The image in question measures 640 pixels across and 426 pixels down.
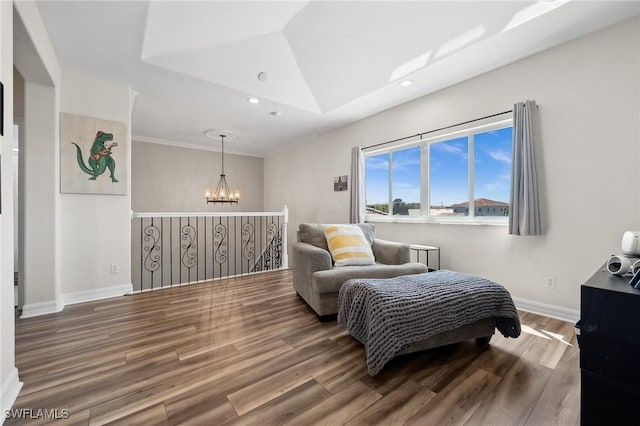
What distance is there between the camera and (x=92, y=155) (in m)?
3.09

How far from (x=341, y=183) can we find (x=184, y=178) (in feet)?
12.7

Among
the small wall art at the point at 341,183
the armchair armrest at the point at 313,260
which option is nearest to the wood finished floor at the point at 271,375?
the armchair armrest at the point at 313,260

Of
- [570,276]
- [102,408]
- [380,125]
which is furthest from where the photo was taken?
[380,125]

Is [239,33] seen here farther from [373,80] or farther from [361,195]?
[361,195]

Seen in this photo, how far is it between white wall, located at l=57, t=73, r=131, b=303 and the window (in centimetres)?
351

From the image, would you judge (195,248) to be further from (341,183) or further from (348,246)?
(348,246)

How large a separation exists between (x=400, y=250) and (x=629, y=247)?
5.48 ft

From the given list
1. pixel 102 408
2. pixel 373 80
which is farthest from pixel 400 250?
pixel 102 408

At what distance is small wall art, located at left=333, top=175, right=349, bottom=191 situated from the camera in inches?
195

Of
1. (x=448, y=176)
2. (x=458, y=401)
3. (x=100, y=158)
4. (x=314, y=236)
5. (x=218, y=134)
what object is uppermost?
(x=218, y=134)

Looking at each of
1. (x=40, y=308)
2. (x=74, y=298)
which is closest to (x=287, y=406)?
(x=40, y=308)

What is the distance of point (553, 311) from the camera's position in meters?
2.65

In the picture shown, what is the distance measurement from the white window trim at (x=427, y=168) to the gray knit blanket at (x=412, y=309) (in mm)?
1443

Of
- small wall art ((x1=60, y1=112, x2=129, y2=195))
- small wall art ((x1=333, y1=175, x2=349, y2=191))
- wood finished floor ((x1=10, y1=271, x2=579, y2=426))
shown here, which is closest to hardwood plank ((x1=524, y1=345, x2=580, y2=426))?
wood finished floor ((x1=10, y1=271, x2=579, y2=426))
